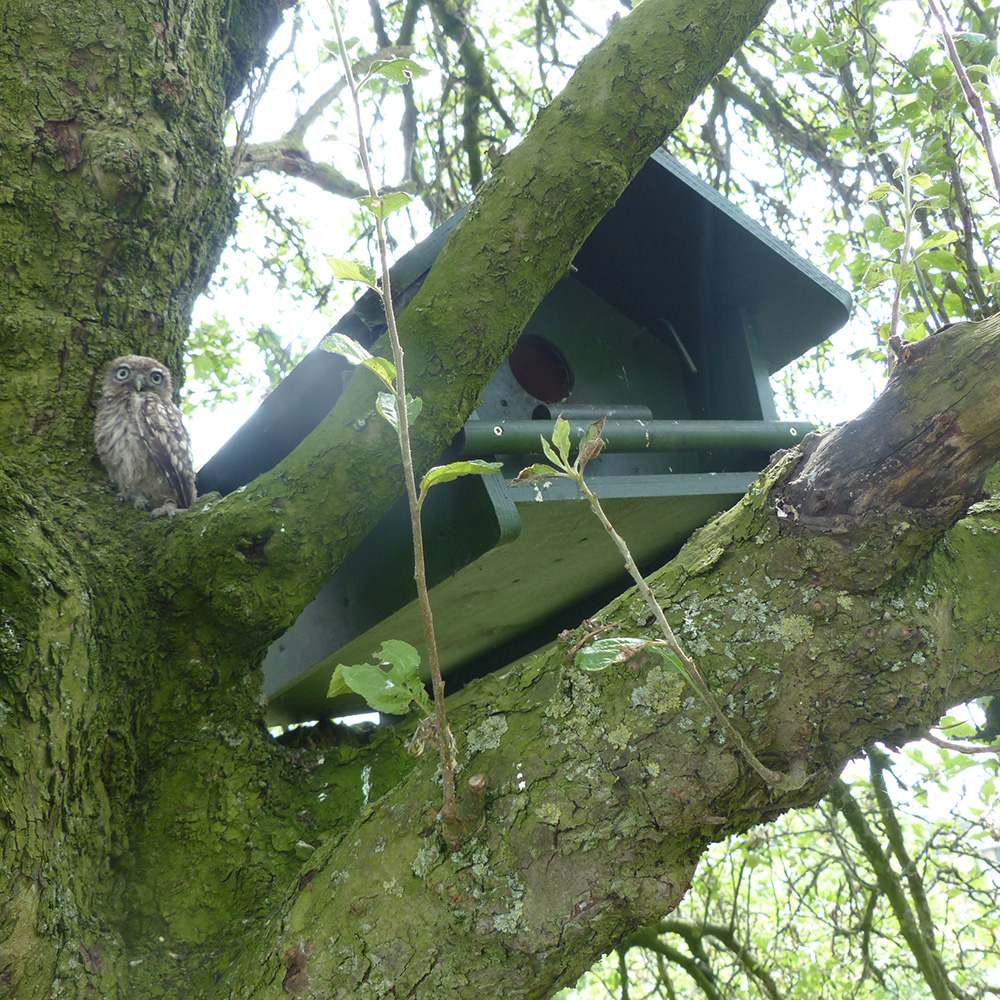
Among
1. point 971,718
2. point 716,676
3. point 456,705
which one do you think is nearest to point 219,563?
point 456,705

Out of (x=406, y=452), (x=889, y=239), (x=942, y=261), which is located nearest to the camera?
(x=406, y=452)

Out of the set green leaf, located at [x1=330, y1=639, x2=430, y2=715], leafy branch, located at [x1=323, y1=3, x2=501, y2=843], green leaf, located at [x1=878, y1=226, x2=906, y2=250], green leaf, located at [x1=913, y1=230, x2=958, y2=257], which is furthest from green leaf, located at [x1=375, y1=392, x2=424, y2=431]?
green leaf, located at [x1=878, y1=226, x2=906, y2=250]

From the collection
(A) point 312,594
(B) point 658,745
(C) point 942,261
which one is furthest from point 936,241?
(A) point 312,594

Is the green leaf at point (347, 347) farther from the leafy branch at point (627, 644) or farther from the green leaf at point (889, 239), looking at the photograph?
the green leaf at point (889, 239)

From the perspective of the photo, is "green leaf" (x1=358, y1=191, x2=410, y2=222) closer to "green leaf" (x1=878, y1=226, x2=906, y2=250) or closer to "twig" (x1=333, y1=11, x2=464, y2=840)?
"twig" (x1=333, y1=11, x2=464, y2=840)

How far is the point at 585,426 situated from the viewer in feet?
6.88

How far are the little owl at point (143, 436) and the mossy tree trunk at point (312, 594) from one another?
0.06 m

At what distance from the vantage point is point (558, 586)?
2.49 m

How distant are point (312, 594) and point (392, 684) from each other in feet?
1.98

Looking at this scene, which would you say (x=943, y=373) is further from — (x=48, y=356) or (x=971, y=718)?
(x=48, y=356)

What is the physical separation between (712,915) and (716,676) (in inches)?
149

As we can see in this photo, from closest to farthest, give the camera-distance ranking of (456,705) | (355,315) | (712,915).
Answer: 1. (456,705)
2. (355,315)
3. (712,915)

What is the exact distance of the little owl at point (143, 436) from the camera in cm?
193

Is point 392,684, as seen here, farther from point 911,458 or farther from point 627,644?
point 911,458
